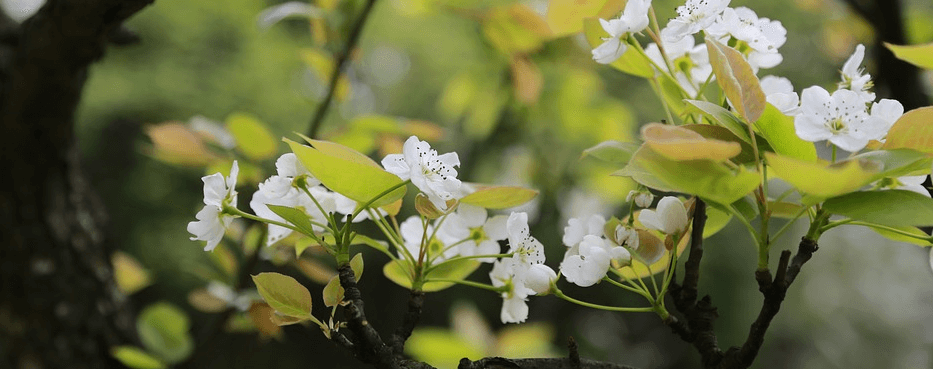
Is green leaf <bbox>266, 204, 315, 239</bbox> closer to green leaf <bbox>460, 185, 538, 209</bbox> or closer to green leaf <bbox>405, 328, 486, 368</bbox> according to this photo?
green leaf <bbox>460, 185, 538, 209</bbox>

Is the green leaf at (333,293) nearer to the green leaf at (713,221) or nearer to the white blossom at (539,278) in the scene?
the white blossom at (539,278)

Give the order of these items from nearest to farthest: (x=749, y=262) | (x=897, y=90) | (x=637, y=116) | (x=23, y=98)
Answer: (x=23, y=98), (x=897, y=90), (x=637, y=116), (x=749, y=262)

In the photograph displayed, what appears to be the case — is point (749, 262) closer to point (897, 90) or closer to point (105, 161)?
point (897, 90)

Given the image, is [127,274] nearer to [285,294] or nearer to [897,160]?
[285,294]

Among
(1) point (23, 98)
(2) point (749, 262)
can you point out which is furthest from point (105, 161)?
(2) point (749, 262)

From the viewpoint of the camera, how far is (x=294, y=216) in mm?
398

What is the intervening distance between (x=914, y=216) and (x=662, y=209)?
0.13 meters

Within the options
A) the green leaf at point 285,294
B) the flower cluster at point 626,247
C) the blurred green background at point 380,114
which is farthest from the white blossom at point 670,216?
the blurred green background at point 380,114

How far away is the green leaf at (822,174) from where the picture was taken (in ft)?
1.02

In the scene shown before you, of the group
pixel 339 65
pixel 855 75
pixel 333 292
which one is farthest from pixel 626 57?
pixel 339 65

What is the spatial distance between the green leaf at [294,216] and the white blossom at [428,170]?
2.3 inches

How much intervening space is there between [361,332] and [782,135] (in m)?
0.26

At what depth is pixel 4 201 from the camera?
0.93 metres

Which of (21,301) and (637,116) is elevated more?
(21,301)
